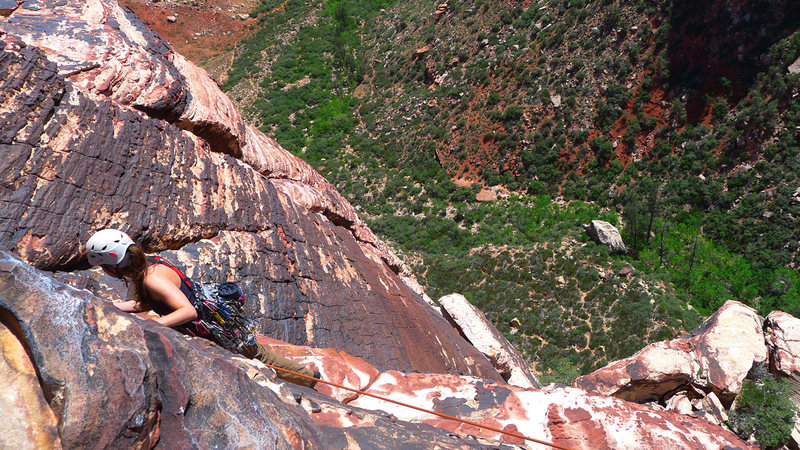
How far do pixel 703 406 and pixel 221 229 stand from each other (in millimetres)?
10708

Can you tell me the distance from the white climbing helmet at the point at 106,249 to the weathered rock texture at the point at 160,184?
1.87 meters

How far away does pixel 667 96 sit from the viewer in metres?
33.1

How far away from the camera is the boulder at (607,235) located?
92.6 feet

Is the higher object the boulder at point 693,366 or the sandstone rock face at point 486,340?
the boulder at point 693,366

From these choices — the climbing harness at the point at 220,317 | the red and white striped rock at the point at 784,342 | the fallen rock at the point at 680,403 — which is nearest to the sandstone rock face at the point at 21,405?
the climbing harness at the point at 220,317

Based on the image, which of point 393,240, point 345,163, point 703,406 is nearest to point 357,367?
point 703,406

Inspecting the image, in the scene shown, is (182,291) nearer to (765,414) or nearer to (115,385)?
(115,385)

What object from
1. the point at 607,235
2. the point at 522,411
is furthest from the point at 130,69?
the point at 607,235

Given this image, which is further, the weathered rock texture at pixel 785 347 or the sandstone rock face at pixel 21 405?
the weathered rock texture at pixel 785 347

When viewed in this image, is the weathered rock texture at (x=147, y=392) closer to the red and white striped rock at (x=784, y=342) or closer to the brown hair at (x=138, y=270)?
the brown hair at (x=138, y=270)

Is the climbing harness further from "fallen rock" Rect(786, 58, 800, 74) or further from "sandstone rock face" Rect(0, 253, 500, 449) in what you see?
"fallen rock" Rect(786, 58, 800, 74)

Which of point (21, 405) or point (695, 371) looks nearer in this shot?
point (21, 405)

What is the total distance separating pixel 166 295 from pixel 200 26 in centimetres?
7250

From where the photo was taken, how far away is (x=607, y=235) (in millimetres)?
28328
